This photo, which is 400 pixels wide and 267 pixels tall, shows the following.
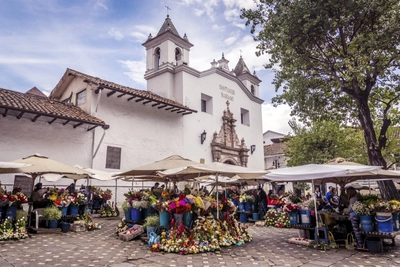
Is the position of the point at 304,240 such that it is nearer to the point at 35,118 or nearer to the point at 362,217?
the point at 362,217

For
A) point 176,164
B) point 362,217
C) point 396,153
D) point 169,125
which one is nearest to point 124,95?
point 169,125

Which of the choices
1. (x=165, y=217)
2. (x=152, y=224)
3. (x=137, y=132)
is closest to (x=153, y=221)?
(x=152, y=224)

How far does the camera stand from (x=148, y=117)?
17.3 meters

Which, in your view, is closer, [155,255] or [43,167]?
[155,255]

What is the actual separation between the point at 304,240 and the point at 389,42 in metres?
8.23

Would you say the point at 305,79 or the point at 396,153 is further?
the point at 396,153

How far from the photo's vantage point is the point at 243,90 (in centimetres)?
2403

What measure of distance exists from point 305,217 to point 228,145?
13621mm

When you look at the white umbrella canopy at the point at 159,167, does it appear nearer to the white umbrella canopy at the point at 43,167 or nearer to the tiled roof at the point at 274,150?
the white umbrella canopy at the point at 43,167

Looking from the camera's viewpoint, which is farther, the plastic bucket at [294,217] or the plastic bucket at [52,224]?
the plastic bucket at [52,224]

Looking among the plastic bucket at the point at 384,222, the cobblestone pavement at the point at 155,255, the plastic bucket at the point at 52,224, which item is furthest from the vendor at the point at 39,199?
the plastic bucket at the point at 384,222

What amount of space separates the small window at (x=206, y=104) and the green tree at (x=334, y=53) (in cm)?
683

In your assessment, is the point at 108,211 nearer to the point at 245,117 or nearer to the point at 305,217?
the point at 305,217

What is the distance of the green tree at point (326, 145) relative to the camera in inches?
851
